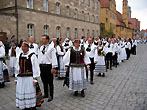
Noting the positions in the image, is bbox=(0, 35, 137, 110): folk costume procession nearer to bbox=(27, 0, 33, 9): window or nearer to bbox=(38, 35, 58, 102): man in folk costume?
bbox=(38, 35, 58, 102): man in folk costume

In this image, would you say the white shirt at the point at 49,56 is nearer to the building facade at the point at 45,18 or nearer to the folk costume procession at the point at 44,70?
the folk costume procession at the point at 44,70

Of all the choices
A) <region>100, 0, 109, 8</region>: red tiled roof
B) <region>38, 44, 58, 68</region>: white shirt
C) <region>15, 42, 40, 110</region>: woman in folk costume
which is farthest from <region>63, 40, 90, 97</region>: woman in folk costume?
<region>100, 0, 109, 8</region>: red tiled roof

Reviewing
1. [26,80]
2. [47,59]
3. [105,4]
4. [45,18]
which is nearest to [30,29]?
[45,18]

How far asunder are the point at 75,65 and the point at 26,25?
15.1 metres

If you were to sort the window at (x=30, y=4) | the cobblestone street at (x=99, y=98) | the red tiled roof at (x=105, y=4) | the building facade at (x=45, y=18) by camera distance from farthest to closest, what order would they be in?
the red tiled roof at (x=105, y=4) < the window at (x=30, y=4) < the building facade at (x=45, y=18) < the cobblestone street at (x=99, y=98)

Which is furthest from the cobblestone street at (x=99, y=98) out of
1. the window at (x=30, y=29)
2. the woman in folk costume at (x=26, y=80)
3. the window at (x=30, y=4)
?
the window at (x=30, y=4)

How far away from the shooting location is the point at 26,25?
19406 millimetres

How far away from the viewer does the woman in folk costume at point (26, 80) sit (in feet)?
14.5

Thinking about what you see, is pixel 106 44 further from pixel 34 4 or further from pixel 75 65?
pixel 34 4

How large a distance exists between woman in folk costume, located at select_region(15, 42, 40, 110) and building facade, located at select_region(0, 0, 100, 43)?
1421 cm

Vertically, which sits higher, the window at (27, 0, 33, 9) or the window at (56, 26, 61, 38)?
the window at (27, 0, 33, 9)

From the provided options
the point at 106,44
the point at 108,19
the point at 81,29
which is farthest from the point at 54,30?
the point at 108,19

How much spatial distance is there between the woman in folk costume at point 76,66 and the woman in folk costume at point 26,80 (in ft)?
5.23

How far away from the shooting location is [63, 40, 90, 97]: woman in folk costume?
5.91 metres
